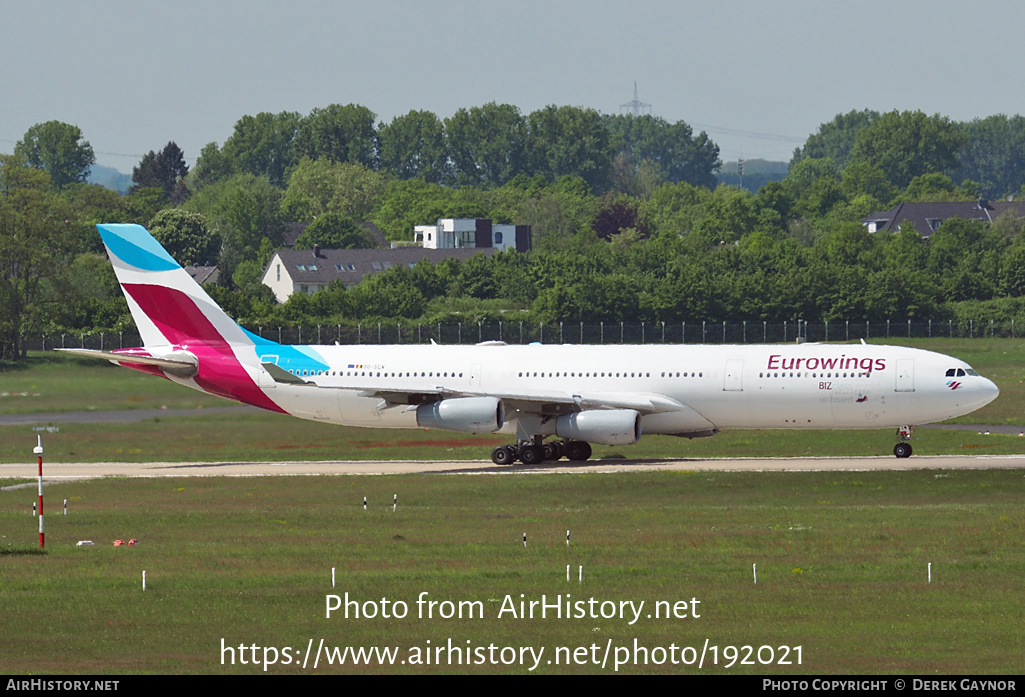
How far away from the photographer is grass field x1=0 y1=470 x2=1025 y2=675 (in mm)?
22656

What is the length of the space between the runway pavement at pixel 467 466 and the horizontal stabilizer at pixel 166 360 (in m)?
3.58

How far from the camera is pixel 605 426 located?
2028 inches

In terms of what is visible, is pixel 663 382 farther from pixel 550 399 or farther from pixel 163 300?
pixel 163 300

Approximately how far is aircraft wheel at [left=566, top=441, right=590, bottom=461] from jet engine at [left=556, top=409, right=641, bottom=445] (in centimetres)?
207

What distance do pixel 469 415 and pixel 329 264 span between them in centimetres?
12390

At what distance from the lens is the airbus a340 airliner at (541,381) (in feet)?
168

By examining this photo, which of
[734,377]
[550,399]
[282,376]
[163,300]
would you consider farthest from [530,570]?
[163,300]

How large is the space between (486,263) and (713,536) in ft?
362

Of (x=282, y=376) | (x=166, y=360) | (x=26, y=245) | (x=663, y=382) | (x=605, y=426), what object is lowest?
(x=605, y=426)

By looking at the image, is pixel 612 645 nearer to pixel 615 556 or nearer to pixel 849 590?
pixel 849 590

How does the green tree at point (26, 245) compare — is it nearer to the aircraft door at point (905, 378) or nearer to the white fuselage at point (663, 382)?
the white fuselage at point (663, 382)

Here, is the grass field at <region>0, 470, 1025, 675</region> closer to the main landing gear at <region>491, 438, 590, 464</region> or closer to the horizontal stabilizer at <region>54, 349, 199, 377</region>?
the main landing gear at <region>491, 438, 590, 464</region>

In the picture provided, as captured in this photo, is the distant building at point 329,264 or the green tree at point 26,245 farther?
the distant building at point 329,264

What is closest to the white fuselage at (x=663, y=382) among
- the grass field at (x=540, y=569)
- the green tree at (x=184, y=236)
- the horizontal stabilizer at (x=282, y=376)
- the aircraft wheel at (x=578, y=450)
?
the horizontal stabilizer at (x=282, y=376)
